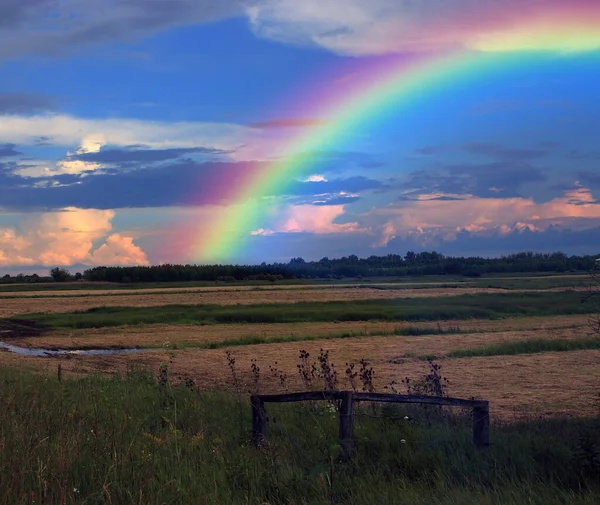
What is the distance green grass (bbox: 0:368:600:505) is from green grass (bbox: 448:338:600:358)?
81.1 feet

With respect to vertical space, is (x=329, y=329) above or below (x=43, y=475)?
below

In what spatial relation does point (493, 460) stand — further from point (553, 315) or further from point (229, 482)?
point (553, 315)

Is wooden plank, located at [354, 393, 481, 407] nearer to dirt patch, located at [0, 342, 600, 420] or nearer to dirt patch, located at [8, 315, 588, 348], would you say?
dirt patch, located at [0, 342, 600, 420]

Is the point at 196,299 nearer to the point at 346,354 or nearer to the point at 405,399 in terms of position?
the point at 346,354

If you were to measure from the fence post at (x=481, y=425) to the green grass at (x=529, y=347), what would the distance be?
2651 centimetres

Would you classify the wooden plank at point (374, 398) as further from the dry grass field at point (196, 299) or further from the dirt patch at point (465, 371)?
the dry grass field at point (196, 299)

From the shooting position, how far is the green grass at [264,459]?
661 cm

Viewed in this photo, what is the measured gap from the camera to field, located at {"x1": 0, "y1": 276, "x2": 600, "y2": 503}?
34.5ft

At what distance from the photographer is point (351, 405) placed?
8.73 meters

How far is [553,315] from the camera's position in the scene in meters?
67.8

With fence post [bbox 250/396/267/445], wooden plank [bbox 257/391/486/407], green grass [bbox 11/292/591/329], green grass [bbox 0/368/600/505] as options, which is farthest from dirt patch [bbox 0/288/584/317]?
wooden plank [bbox 257/391/486/407]

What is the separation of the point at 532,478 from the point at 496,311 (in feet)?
217

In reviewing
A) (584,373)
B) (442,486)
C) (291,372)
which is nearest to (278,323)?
(291,372)

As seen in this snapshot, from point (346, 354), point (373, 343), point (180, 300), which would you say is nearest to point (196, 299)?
point (180, 300)
